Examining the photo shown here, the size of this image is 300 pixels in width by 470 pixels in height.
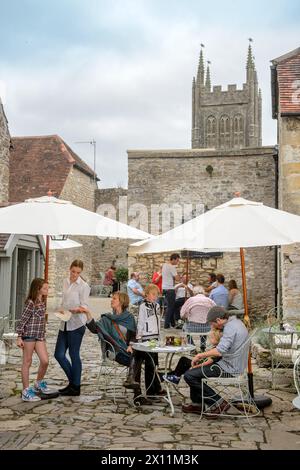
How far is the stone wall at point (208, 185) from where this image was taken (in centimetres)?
1856

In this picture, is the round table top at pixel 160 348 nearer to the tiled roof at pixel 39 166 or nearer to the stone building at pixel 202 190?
the stone building at pixel 202 190

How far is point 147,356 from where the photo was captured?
643 centimetres

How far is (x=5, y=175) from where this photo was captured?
17609mm

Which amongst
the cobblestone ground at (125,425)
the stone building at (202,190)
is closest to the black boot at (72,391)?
the cobblestone ground at (125,425)

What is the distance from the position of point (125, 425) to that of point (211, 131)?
61.0 m

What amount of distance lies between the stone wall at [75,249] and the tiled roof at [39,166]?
414mm

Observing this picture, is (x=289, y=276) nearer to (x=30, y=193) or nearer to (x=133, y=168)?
(x=133, y=168)

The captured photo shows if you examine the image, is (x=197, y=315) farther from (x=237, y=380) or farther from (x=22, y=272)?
(x=22, y=272)

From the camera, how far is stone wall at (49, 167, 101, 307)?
69.8ft

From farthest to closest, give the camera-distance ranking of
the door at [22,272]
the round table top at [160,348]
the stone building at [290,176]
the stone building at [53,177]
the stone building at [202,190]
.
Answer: the stone building at [53,177] → the stone building at [202,190] → the door at [22,272] → the stone building at [290,176] → the round table top at [160,348]

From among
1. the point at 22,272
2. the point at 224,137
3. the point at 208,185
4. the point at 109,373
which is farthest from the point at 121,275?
the point at 224,137

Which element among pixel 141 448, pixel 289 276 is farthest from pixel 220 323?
pixel 289 276

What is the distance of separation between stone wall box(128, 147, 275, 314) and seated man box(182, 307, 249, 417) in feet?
41.2

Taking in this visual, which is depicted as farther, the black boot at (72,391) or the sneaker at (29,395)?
the black boot at (72,391)
